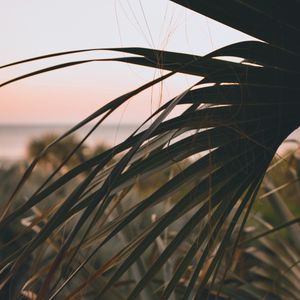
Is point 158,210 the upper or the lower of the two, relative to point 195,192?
lower

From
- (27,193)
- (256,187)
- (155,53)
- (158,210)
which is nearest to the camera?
(155,53)

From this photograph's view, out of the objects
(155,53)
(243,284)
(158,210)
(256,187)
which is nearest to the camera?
(155,53)

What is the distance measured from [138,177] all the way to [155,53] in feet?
0.53

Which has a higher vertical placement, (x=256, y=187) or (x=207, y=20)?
(x=207, y=20)

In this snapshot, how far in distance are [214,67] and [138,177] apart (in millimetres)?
160

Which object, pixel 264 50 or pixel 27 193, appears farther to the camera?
pixel 27 193

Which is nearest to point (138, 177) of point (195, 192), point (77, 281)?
point (195, 192)

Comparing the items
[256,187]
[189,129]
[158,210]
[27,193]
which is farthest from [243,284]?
[27,193]

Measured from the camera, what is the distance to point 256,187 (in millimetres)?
722

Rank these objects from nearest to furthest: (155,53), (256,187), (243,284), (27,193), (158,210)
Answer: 1. (155,53)
2. (256,187)
3. (243,284)
4. (158,210)
5. (27,193)

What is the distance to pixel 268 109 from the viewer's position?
655mm

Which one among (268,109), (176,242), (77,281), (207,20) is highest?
(207,20)

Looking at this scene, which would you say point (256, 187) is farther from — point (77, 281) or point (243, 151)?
point (77, 281)

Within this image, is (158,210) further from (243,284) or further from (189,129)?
(189,129)
